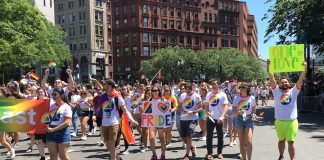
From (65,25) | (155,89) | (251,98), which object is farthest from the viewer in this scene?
(65,25)

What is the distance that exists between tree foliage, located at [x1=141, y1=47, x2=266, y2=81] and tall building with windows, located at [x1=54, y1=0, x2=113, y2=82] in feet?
46.0

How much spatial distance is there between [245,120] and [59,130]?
3.84 metres

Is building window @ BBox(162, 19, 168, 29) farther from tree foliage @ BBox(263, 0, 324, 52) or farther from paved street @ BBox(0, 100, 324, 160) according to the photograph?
paved street @ BBox(0, 100, 324, 160)

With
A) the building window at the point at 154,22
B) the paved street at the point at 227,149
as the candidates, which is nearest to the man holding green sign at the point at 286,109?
the paved street at the point at 227,149

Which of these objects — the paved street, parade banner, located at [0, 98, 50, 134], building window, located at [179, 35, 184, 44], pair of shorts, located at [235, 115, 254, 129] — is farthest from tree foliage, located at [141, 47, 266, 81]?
parade banner, located at [0, 98, 50, 134]

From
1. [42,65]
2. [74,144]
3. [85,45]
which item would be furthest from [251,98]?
[85,45]

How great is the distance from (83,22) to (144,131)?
78.3m

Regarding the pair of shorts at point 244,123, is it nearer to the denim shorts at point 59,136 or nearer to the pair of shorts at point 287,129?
the pair of shorts at point 287,129

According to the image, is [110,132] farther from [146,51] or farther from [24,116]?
[146,51]

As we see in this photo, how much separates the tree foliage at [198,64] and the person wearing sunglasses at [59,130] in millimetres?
63769

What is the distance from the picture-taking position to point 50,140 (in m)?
7.65

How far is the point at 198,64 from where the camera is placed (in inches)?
2950

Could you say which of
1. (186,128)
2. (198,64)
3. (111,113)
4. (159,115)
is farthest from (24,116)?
(198,64)

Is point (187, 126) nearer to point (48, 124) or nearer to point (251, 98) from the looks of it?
point (251, 98)
